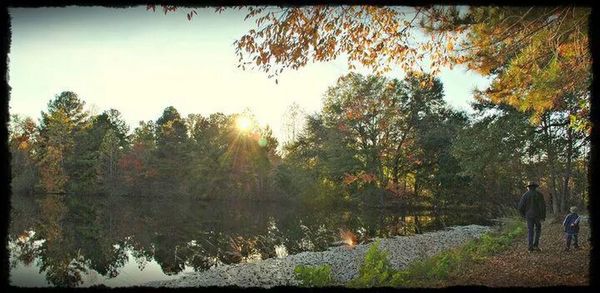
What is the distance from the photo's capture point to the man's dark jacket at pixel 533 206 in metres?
10.7

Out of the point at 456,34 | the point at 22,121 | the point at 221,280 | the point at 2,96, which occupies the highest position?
the point at 22,121

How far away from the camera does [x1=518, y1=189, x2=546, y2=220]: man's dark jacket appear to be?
10.7 metres

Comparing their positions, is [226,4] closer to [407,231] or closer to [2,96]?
[2,96]

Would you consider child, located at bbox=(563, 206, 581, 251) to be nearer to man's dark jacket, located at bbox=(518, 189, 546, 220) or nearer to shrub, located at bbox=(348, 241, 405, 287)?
man's dark jacket, located at bbox=(518, 189, 546, 220)

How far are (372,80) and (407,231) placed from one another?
1843 centimetres

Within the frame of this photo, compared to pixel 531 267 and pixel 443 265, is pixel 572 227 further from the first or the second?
pixel 443 265

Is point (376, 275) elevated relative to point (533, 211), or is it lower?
lower

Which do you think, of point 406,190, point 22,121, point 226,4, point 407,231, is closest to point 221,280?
point 226,4

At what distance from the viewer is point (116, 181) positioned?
52000 mm

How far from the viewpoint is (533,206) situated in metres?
10.8

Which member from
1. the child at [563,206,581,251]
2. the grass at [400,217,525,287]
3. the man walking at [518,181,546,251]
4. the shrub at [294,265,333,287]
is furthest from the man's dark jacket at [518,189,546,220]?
the shrub at [294,265,333,287]

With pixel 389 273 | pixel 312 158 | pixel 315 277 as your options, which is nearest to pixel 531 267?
pixel 389 273

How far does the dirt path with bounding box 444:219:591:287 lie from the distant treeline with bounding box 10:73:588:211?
58.4ft

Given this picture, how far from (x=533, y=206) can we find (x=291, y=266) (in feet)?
22.7
